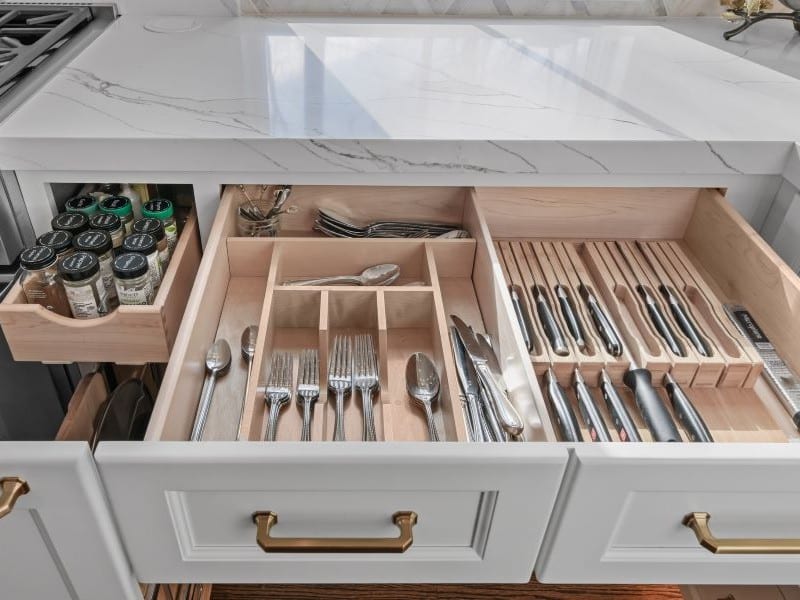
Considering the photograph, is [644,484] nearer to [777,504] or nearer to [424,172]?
[777,504]

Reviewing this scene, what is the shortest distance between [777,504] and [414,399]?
1.41 feet

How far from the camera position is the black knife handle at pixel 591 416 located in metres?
0.80

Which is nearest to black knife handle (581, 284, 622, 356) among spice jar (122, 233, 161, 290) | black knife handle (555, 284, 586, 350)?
black knife handle (555, 284, 586, 350)

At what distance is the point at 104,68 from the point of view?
1.12 meters

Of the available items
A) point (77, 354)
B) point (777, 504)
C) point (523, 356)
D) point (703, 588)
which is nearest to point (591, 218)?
point (523, 356)

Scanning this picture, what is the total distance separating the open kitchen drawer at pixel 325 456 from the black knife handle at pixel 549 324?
82 mm

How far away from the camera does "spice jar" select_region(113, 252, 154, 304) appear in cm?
81

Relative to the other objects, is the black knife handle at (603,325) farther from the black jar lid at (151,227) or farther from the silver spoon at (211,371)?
the black jar lid at (151,227)

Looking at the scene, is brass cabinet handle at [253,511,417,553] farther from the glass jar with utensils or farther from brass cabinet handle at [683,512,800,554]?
the glass jar with utensils

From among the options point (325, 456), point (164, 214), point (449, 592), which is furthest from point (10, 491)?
point (449, 592)

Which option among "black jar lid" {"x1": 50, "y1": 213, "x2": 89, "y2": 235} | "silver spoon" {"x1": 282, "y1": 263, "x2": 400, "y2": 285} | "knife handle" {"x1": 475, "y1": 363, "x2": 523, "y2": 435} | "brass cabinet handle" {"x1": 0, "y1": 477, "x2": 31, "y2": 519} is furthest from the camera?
"silver spoon" {"x1": 282, "y1": 263, "x2": 400, "y2": 285}

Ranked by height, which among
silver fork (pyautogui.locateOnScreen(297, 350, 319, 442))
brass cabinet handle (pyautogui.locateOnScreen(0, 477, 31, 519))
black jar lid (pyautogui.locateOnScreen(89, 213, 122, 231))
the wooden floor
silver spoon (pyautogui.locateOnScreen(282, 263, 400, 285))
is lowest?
the wooden floor

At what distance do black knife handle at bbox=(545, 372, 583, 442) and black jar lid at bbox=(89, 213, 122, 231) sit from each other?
64cm

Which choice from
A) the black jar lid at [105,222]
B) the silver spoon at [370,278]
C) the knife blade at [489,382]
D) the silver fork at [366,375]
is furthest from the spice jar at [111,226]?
the knife blade at [489,382]
